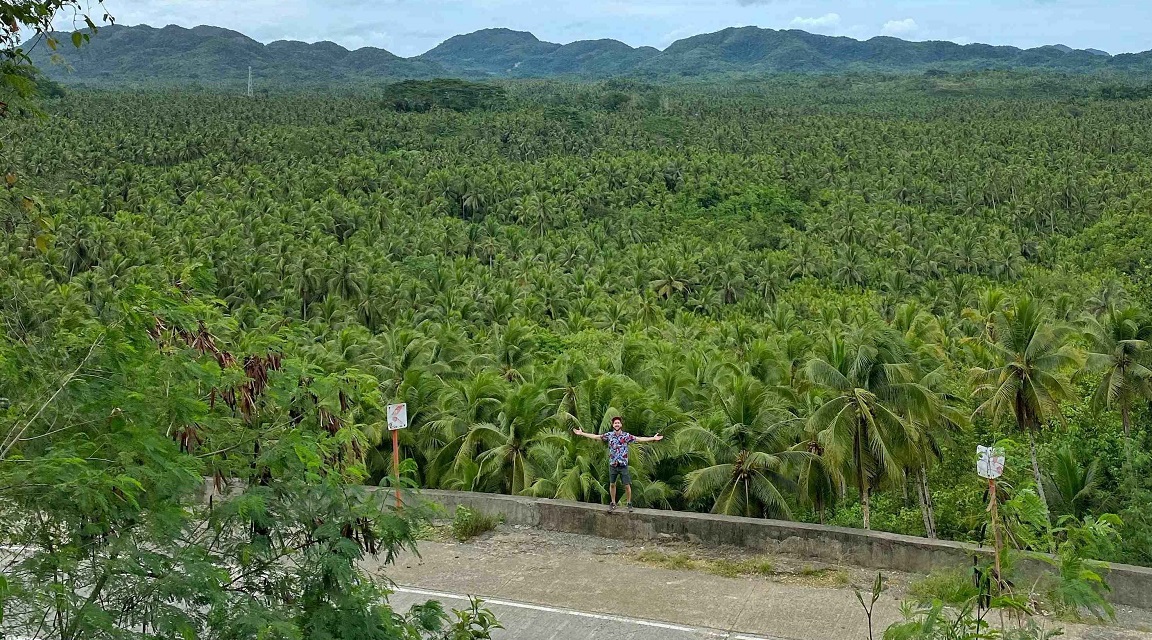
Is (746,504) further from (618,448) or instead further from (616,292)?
(616,292)

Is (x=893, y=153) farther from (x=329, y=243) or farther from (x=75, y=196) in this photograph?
(x=75, y=196)

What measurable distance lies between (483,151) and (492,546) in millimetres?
106929

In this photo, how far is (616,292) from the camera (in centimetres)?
6556

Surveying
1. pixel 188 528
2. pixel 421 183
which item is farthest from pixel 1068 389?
pixel 421 183

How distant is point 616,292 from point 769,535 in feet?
176

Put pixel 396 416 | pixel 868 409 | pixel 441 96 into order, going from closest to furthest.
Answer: pixel 396 416 → pixel 868 409 → pixel 441 96

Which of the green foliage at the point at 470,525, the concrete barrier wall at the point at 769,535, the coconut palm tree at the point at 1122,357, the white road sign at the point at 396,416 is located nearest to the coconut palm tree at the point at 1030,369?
the coconut palm tree at the point at 1122,357

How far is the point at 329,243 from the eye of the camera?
233ft

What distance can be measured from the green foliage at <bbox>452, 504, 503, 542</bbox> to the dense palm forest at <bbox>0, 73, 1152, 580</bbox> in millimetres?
2535

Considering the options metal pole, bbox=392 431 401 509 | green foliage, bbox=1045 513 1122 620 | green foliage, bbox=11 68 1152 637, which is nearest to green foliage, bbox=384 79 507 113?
green foliage, bbox=11 68 1152 637

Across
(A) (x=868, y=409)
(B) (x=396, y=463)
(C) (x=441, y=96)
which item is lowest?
(A) (x=868, y=409)

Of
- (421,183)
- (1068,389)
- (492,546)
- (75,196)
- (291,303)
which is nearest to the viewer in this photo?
(492,546)

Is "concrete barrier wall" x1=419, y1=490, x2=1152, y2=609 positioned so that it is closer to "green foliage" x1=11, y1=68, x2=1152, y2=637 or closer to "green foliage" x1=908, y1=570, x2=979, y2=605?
"green foliage" x1=908, y1=570, x2=979, y2=605

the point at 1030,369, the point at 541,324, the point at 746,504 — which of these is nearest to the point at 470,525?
the point at 746,504
